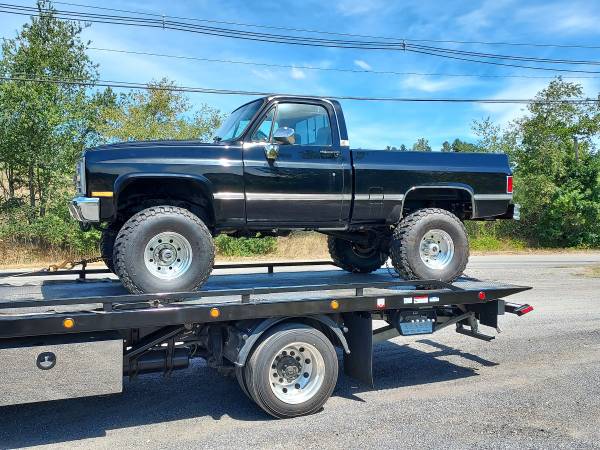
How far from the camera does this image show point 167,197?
18.7 ft

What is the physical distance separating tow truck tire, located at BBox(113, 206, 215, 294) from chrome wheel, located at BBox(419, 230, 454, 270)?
2.47 m

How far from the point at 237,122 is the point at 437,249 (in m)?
2.64

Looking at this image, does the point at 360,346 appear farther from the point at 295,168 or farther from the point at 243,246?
the point at 243,246

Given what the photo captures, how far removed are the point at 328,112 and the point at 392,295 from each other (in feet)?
6.84

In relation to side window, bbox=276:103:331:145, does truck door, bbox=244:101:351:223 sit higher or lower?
lower

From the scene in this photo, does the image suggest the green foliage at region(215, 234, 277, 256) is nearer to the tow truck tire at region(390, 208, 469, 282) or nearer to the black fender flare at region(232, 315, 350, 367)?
the tow truck tire at region(390, 208, 469, 282)

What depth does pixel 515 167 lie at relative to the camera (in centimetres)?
3094

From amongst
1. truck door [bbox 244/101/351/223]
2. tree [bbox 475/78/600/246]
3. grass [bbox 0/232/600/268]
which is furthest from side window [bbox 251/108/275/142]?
tree [bbox 475/78/600/246]

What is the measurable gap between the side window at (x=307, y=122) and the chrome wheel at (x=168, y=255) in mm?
1647

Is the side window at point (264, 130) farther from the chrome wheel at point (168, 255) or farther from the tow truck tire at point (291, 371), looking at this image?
the tow truck tire at point (291, 371)

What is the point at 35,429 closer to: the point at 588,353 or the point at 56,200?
the point at 588,353

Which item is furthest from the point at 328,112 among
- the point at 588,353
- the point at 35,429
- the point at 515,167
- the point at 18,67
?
the point at 515,167

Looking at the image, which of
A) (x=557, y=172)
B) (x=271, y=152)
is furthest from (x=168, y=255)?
(x=557, y=172)

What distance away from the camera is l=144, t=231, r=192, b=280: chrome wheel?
17.1 feet
